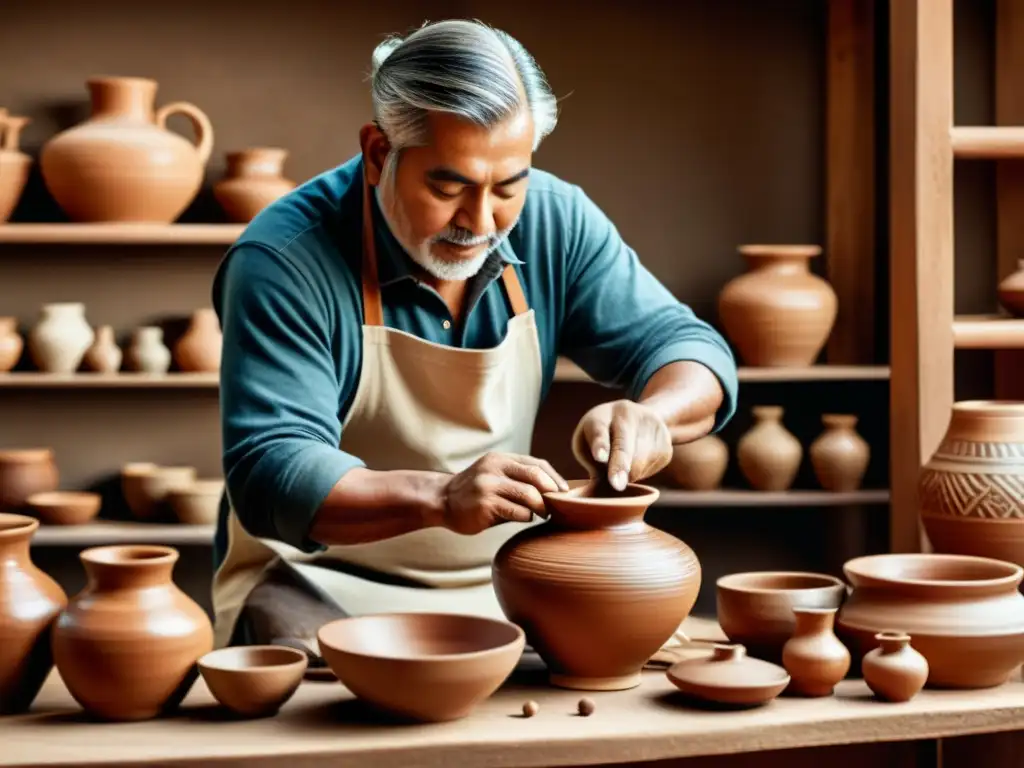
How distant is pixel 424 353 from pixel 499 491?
0.62 m

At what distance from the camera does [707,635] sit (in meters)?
2.41

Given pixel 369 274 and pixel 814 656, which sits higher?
pixel 369 274

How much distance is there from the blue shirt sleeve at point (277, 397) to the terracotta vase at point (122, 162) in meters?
2.13

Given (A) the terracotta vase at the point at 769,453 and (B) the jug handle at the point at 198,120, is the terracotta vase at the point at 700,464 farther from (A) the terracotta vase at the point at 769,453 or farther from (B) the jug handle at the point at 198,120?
(B) the jug handle at the point at 198,120

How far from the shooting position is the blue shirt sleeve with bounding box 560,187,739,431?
2.63m

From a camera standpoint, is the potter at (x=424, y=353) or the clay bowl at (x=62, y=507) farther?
the clay bowl at (x=62, y=507)

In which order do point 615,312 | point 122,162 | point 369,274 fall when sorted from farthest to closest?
point 122,162 < point 615,312 < point 369,274

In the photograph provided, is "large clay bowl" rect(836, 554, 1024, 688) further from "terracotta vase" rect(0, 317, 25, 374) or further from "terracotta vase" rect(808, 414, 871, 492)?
"terracotta vase" rect(0, 317, 25, 374)

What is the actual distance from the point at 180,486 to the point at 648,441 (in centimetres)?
276

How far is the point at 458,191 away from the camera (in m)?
2.25

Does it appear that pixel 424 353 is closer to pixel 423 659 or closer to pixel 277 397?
pixel 277 397

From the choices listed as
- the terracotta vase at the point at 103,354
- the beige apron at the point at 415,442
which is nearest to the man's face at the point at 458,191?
the beige apron at the point at 415,442

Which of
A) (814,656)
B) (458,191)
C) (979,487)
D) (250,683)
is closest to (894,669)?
(814,656)

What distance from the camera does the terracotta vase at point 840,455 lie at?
15.3 feet
